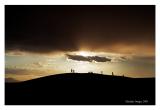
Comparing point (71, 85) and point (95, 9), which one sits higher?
point (95, 9)

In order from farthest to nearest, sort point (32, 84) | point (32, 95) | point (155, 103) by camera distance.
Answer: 1. point (32, 84)
2. point (32, 95)
3. point (155, 103)

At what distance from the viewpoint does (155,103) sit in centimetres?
920

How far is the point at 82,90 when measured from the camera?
1038cm

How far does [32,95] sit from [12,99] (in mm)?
703

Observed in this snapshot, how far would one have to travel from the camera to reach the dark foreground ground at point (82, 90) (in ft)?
31.0

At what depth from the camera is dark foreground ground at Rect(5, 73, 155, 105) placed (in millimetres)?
9453

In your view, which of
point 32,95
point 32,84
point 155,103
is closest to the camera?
point 155,103
